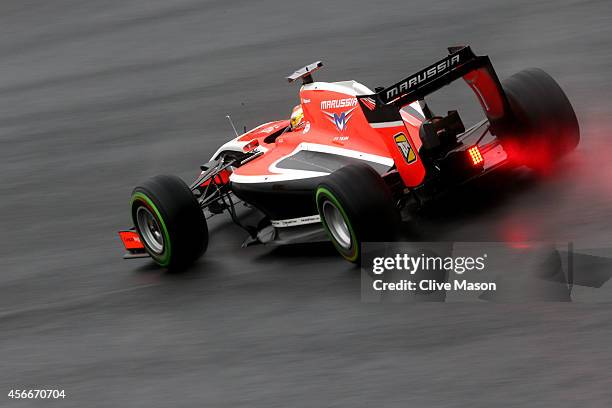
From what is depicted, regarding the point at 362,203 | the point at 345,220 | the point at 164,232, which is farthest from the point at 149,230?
the point at 362,203

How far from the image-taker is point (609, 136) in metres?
10.7

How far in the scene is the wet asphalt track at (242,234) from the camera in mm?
6875

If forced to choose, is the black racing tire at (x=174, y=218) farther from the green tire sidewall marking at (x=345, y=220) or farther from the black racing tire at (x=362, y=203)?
the black racing tire at (x=362, y=203)

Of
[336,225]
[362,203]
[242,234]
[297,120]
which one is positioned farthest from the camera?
[242,234]

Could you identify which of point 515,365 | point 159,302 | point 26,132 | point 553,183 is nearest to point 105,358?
point 159,302

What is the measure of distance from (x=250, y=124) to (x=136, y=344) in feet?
18.2

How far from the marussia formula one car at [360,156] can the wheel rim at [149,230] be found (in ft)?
0.04

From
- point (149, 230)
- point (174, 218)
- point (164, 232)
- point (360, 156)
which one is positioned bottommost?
point (149, 230)

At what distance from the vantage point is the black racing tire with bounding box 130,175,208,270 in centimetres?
934

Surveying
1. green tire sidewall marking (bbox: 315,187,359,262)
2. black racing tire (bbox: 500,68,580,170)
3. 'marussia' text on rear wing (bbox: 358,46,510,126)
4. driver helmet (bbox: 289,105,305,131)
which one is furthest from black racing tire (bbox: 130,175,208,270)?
black racing tire (bbox: 500,68,580,170)

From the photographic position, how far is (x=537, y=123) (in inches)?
362

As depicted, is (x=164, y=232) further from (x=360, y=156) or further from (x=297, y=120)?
(x=360, y=156)

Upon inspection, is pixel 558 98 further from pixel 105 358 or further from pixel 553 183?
pixel 105 358

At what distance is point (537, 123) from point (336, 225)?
1.90 meters
